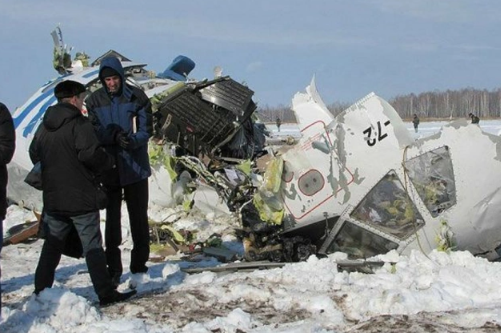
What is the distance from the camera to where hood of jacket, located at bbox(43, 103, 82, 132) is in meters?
4.55

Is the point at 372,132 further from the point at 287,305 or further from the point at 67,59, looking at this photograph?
the point at 67,59

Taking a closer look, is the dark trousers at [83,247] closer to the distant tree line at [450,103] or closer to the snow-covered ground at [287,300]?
the snow-covered ground at [287,300]

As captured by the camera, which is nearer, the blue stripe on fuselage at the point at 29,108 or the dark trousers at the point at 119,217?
the dark trousers at the point at 119,217

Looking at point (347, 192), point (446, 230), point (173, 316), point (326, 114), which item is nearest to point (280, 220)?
point (347, 192)

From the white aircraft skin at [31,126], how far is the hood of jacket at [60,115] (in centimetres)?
478

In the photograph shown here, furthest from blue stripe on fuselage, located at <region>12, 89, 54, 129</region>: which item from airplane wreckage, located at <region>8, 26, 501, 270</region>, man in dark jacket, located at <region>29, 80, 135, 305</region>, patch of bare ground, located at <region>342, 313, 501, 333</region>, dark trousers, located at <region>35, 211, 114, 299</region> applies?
patch of bare ground, located at <region>342, 313, 501, 333</region>

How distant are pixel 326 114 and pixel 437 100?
103 meters

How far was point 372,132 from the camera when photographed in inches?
245

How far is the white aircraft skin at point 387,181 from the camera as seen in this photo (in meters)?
5.93

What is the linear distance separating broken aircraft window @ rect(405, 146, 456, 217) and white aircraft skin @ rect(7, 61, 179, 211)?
4.28m

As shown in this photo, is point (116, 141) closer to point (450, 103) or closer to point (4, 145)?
point (4, 145)

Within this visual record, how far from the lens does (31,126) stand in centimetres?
1041

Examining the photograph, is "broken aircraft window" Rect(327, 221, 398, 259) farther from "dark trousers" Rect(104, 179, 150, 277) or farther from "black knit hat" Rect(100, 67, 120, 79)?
"black knit hat" Rect(100, 67, 120, 79)

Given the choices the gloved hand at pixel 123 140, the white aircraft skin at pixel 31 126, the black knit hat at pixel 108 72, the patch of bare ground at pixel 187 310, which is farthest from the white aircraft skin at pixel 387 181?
the white aircraft skin at pixel 31 126
